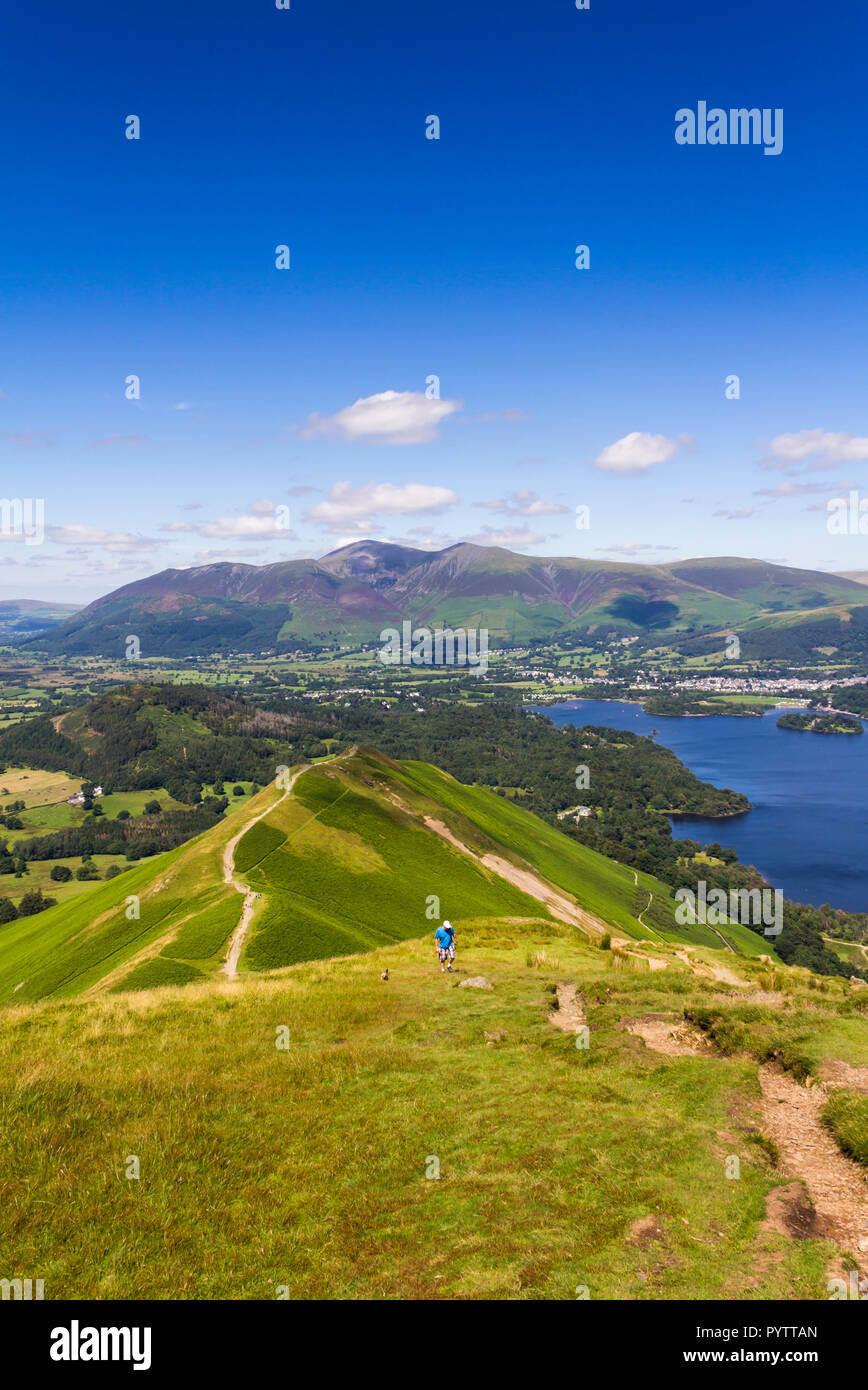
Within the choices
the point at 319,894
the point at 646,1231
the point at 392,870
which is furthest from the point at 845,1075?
the point at 392,870

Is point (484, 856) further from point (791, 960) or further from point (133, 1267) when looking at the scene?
point (133, 1267)

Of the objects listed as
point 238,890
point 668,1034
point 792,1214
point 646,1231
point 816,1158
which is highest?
point 646,1231

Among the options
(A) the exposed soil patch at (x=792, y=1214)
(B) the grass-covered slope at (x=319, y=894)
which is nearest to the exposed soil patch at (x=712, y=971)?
(A) the exposed soil patch at (x=792, y=1214)

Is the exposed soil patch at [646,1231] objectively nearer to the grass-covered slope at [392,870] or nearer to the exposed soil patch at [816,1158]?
the exposed soil patch at [816,1158]

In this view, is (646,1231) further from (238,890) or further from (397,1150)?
(238,890)

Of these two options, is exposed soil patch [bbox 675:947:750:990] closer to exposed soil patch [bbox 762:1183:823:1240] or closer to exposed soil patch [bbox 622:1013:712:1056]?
exposed soil patch [bbox 622:1013:712:1056]
